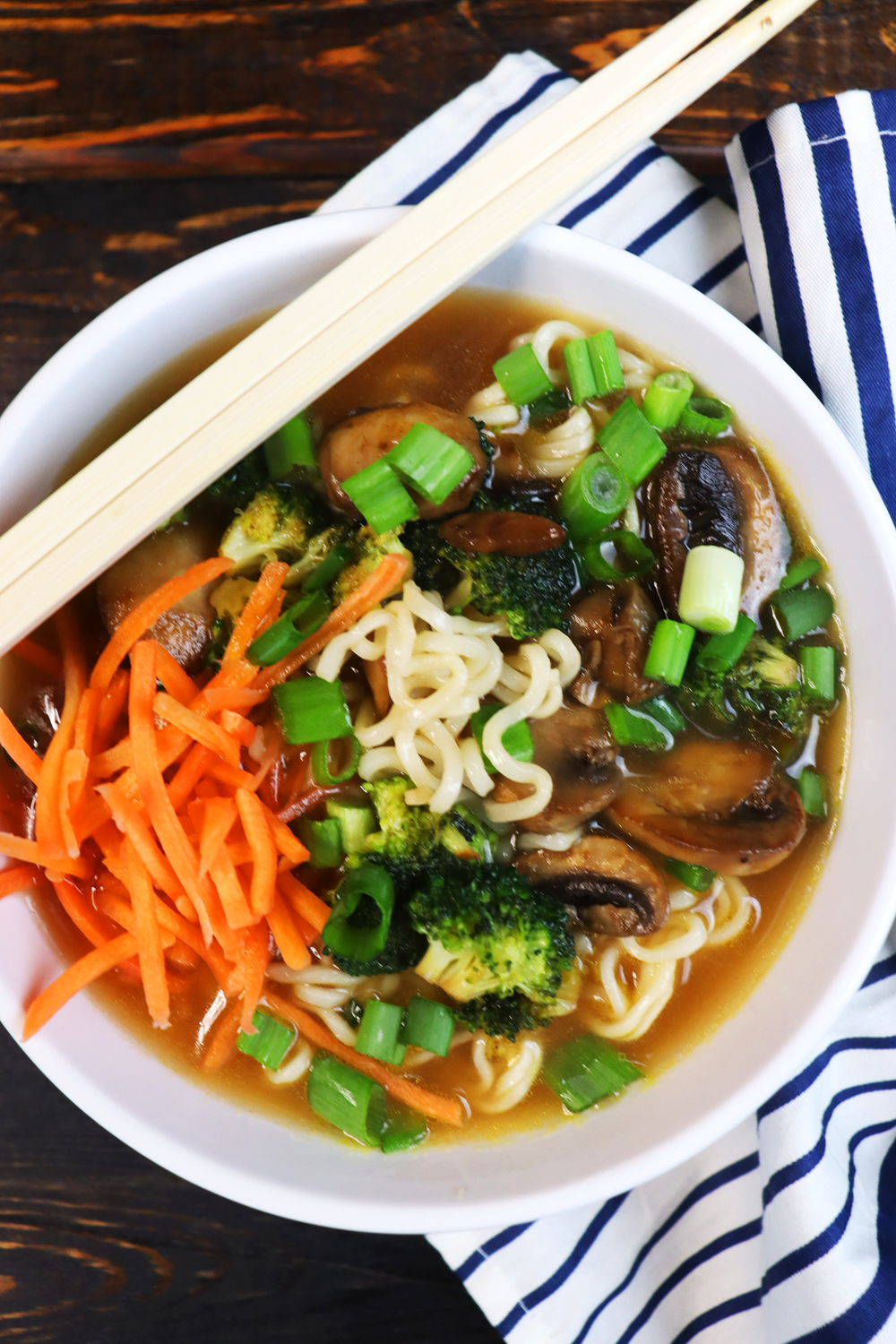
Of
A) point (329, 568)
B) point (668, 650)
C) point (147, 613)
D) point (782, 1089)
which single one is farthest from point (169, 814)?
point (782, 1089)

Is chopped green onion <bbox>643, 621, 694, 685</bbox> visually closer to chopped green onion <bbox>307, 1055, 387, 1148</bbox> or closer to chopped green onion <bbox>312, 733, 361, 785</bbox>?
chopped green onion <bbox>312, 733, 361, 785</bbox>

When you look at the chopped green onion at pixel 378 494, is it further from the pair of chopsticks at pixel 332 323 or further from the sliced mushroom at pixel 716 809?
the sliced mushroom at pixel 716 809

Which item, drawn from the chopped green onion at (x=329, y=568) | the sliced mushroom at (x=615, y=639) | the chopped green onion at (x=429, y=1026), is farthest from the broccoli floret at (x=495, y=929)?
the chopped green onion at (x=329, y=568)

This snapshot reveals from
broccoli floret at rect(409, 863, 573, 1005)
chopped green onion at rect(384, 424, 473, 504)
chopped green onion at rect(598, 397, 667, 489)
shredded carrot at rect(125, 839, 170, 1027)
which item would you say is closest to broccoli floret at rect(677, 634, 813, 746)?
chopped green onion at rect(598, 397, 667, 489)

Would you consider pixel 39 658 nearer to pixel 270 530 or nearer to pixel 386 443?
pixel 270 530

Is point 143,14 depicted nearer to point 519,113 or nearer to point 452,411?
point 519,113

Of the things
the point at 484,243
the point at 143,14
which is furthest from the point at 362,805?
the point at 143,14
